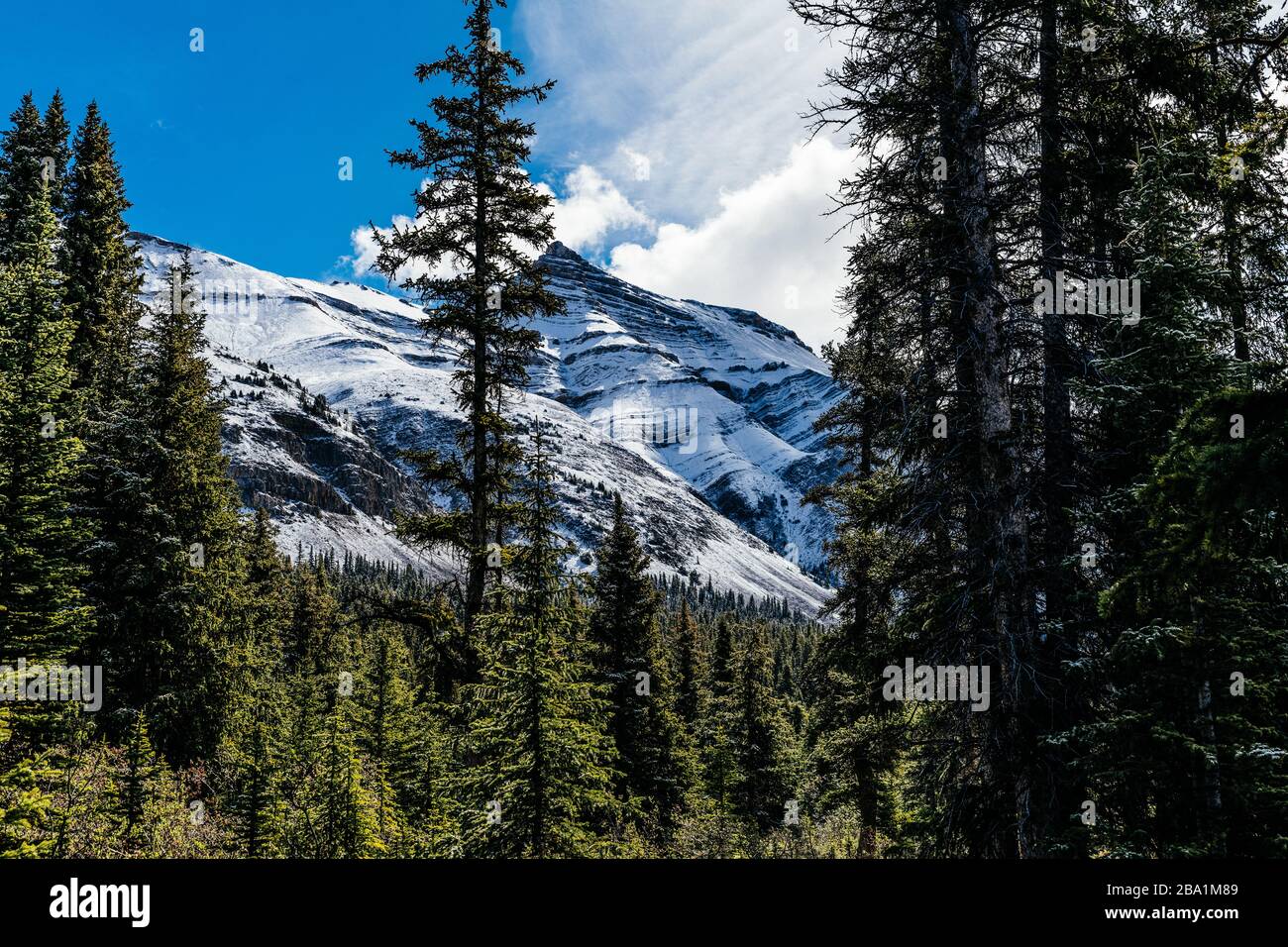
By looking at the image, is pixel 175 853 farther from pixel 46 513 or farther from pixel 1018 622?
pixel 1018 622

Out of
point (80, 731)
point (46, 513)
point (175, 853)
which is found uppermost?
point (46, 513)

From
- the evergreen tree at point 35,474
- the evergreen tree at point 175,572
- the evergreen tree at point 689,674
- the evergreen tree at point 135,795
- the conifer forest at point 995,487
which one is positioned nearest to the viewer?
the conifer forest at point 995,487

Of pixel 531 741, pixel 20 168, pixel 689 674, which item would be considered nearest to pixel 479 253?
pixel 531 741

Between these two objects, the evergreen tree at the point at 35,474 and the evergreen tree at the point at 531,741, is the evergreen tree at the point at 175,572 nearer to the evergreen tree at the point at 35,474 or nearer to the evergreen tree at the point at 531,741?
the evergreen tree at the point at 35,474

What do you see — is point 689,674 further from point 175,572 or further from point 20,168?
point 20,168

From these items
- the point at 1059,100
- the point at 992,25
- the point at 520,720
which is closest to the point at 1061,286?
the point at 1059,100

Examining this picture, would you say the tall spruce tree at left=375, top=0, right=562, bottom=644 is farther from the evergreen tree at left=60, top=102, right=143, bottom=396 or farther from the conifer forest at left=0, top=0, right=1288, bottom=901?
the evergreen tree at left=60, top=102, right=143, bottom=396

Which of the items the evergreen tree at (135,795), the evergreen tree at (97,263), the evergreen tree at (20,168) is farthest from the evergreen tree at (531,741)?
the evergreen tree at (20,168)

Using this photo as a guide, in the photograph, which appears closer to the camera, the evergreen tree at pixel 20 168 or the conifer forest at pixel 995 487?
the conifer forest at pixel 995 487

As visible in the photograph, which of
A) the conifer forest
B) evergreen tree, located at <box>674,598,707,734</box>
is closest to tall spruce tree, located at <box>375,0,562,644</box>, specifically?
the conifer forest

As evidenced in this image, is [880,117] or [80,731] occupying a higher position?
[880,117]

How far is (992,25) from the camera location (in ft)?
26.1

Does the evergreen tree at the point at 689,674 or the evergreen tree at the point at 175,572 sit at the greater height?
the evergreen tree at the point at 175,572

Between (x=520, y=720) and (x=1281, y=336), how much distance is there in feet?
37.9
